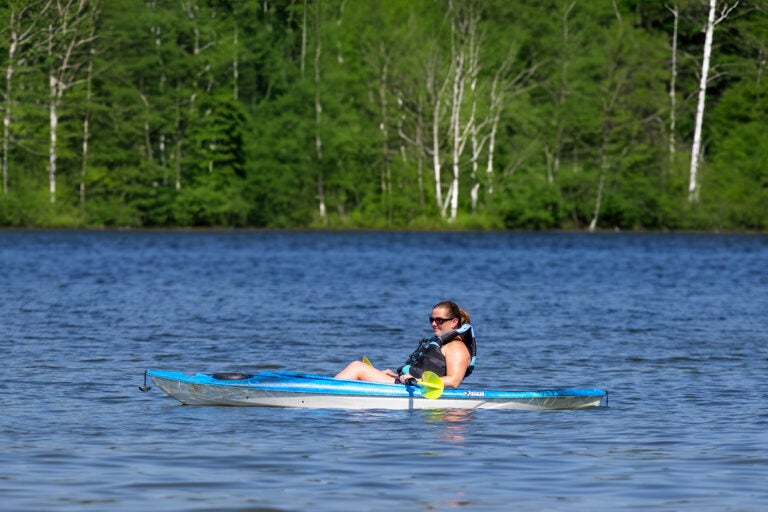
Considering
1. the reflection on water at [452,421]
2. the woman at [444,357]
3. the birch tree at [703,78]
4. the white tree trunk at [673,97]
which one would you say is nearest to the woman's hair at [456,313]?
the woman at [444,357]

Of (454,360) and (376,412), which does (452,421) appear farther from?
(376,412)

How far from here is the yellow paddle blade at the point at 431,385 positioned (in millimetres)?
15727

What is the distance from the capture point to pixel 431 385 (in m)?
15.7

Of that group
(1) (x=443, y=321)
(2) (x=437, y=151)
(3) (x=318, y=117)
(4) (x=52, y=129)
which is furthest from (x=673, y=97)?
(1) (x=443, y=321)

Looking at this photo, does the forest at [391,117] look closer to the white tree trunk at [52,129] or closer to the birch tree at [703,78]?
the white tree trunk at [52,129]

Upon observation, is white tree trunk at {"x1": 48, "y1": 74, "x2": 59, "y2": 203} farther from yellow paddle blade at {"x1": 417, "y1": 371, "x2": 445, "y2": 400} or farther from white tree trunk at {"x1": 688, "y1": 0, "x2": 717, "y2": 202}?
yellow paddle blade at {"x1": 417, "y1": 371, "x2": 445, "y2": 400}

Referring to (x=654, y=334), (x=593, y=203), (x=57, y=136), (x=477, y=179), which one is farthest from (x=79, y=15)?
(x=654, y=334)

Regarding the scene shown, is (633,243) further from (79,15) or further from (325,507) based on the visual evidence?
(325,507)

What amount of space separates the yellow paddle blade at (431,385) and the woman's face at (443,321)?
505 millimetres

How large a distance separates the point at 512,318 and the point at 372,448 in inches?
678

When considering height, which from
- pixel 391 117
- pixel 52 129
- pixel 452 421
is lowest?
pixel 452 421

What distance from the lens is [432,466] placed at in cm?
1278

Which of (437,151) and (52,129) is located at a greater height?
(52,129)

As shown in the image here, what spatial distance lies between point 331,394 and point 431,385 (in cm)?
108
